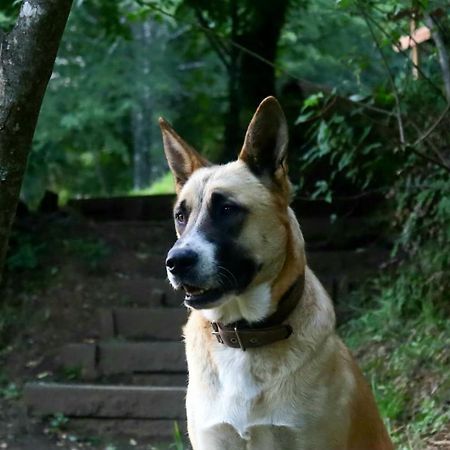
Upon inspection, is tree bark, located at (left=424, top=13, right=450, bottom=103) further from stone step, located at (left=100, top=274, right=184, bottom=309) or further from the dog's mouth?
stone step, located at (left=100, top=274, right=184, bottom=309)

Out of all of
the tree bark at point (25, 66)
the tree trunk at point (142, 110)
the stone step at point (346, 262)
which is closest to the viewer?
the tree bark at point (25, 66)

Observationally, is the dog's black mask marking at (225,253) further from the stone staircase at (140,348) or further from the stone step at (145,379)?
the stone step at (145,379)

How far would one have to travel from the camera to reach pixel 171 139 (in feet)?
12.8

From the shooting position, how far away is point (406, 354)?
6.27 m

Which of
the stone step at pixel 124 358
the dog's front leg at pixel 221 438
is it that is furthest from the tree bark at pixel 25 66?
the stone step at pixel 124 358

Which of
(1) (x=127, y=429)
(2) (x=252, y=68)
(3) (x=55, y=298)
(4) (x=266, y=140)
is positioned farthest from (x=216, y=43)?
(4) (x=266, y=140)

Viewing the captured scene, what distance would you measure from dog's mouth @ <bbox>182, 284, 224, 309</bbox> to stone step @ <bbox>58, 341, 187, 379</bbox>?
4391mm

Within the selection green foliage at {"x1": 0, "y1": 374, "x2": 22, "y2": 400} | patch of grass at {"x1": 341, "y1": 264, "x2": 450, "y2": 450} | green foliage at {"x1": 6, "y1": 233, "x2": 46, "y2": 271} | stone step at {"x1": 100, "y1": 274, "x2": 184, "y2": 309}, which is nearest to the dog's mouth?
patch of grass at {"x1": 341, "y1": 264, "x2": 450, "y2": 450}

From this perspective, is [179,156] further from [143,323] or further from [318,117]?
[143,323]

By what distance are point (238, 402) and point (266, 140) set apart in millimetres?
999

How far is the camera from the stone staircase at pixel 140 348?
7180 mm

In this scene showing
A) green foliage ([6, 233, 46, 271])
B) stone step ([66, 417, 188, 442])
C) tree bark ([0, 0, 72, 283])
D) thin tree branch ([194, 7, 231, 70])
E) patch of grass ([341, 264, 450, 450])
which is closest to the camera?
tree bark ([0, 0, 72, 283])

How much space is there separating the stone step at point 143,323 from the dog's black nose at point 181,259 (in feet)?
16.0

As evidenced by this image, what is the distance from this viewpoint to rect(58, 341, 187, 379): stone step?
25.7 feet
